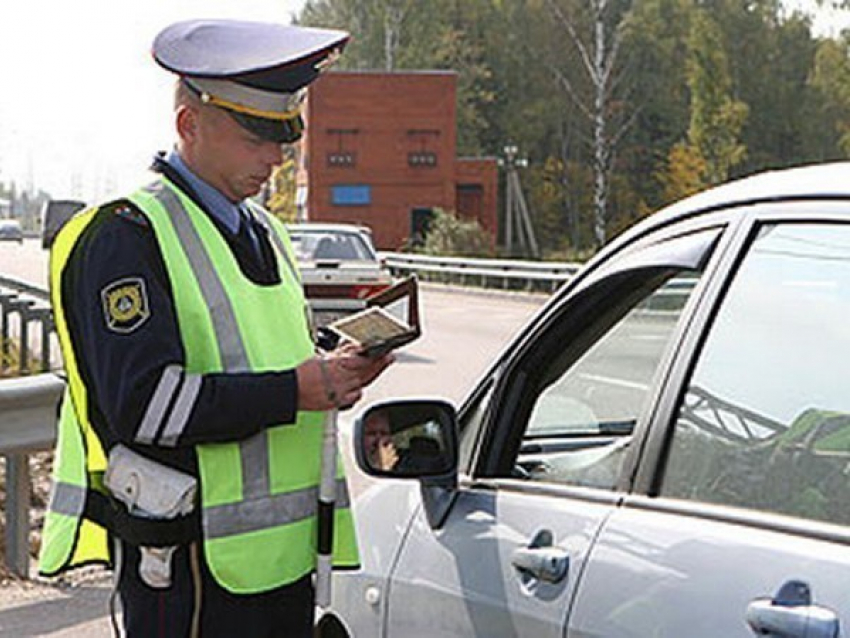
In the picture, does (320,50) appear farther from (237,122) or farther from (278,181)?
(278,181)

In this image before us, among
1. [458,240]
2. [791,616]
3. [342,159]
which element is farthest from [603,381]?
[342,159]

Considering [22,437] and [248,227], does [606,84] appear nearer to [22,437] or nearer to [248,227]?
[22,437]

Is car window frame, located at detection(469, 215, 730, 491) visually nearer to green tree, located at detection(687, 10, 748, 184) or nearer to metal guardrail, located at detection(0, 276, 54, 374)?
metal guardrail, located at detection(0, 276, 54, 374)

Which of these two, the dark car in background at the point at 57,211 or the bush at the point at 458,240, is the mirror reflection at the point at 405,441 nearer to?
the dark car in background at the point at 57,211

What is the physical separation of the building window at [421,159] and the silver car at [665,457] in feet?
176

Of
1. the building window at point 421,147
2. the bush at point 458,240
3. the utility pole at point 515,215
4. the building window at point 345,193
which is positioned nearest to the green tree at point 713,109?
the utility pole at point 515,215

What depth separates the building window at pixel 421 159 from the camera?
188 ft

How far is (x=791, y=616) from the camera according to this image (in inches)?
92.3

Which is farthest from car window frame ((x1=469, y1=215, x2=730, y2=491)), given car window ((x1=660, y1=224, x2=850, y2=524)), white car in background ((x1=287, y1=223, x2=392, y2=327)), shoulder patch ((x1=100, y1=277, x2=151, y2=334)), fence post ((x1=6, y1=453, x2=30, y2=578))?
white car in background ((x1=287, y1=223, x2=392, y2=327))

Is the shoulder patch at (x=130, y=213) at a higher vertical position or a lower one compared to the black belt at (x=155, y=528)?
higher

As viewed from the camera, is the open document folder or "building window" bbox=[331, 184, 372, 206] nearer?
the open document folder

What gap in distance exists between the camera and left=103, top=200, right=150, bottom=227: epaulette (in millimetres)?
3285

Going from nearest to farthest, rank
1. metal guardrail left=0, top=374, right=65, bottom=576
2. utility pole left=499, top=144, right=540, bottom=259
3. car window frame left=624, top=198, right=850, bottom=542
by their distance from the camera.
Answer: car window frame left=624, top=198, right=850, bottom=542, metal guardrail left=0, top=374, right=65, bottom=576, utility pole left=499, top=144, right=540, bottom=259

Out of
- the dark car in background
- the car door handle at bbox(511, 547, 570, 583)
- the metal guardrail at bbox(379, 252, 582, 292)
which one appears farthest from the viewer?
the metal guardrail at bbox(379, 252, 582, 292)
